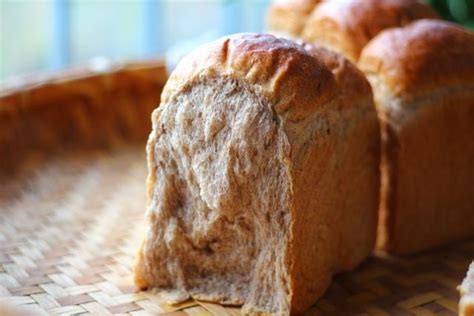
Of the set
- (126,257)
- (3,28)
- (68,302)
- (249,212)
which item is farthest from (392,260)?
(3,28)

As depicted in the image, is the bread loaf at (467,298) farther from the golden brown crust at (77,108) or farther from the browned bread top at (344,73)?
the golden brown crust at (77,108)

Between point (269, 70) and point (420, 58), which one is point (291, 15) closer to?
point (420, 58)

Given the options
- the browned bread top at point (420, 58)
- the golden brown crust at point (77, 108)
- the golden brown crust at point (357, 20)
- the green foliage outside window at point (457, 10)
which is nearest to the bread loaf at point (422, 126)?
the browned bread top at point (420, 58)

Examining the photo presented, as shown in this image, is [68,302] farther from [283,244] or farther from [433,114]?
[433,114]

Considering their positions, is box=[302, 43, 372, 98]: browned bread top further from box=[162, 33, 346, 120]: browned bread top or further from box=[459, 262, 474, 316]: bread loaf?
box=[459, 262, 474, 316]: bread loaf

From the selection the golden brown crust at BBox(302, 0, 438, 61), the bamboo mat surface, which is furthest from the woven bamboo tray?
the golden brown crust at BBox(302, 0, 438, 61)
